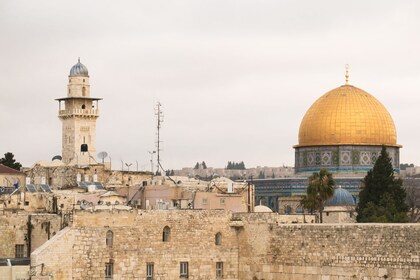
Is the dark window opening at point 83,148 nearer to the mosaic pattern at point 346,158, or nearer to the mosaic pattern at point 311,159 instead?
the mosaic pattern at point 346,158

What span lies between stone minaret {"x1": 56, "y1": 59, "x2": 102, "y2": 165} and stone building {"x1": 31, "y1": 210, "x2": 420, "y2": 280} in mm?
20113

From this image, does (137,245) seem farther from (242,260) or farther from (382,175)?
(382,175)

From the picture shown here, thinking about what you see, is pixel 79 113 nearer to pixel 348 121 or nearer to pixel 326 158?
pixel 326 158

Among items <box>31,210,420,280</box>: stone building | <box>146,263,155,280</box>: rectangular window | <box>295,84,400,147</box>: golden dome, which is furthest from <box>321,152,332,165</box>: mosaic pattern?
<box>146,263,155,280</box>: rectangular window

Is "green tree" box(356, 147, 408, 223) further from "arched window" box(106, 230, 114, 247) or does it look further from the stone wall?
the stone wall

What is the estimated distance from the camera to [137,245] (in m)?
36.9

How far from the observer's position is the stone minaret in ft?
188

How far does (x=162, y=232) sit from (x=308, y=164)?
31.1m

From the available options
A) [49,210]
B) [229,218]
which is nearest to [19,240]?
[49,210]

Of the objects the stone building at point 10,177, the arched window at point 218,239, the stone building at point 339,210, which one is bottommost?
the arched window at point 218,239

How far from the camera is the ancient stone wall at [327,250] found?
33188 millimetres

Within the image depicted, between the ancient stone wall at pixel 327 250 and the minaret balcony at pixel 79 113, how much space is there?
2093 cm

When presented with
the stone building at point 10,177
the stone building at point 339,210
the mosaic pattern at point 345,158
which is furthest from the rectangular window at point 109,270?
the mosaic pattern at point 345,158

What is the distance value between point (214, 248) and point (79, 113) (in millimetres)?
21206
